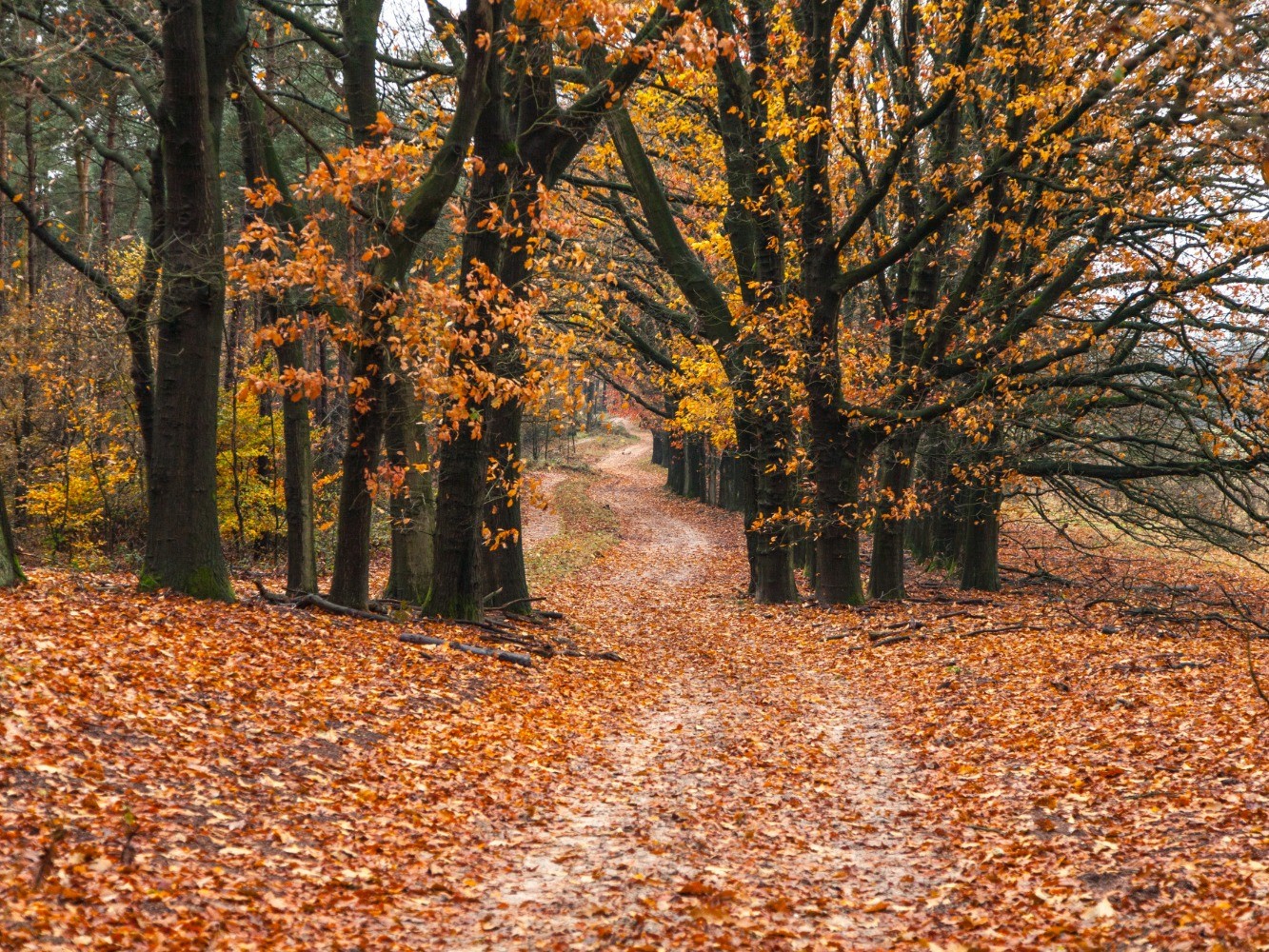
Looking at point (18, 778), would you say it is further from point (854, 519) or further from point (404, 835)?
point (854, 519)

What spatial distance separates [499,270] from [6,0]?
6.10m

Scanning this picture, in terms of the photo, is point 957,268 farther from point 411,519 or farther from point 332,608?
point 332,608

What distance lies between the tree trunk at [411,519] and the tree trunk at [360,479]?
4.97ft

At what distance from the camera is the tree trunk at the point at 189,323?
9.57 meters

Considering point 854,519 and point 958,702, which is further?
point 854,519

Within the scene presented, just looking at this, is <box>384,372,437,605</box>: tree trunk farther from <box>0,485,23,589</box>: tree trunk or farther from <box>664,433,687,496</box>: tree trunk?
<box>664,433,687,496</box>: tree trunk

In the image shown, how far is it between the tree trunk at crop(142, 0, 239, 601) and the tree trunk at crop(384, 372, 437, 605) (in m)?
3.54

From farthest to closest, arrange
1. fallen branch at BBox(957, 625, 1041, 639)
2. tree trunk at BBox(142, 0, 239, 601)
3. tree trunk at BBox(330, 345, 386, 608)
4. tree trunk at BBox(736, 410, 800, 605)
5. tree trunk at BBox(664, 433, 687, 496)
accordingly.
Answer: tree trunk at BBox(664, 433, 687, 496)
tree trunk at BBox(736, 410, 800, 605)
fallen branch at BBox(957, 625, 1041, 639)
tree trunk at BBox(330, 345, 386, 608)
tree trunk at BBox(142, 0, 239, 601)

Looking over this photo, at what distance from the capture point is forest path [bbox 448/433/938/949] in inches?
202

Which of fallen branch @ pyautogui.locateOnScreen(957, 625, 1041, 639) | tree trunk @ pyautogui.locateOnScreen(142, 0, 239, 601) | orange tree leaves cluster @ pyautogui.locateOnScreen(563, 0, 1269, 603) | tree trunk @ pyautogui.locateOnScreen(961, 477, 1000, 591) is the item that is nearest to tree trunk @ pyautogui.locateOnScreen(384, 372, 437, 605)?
tree trunk @ pyautogui.locateOnScreen(142, 0, 239, 601)

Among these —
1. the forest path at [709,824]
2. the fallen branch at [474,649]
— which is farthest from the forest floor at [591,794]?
the fallen branch at [474,649]

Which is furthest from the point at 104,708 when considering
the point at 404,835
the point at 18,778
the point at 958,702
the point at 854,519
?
the point at 854,519

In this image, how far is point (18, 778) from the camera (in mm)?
5281

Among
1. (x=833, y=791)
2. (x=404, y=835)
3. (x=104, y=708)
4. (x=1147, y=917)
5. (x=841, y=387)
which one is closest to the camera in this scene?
(x=1147, y=917)
